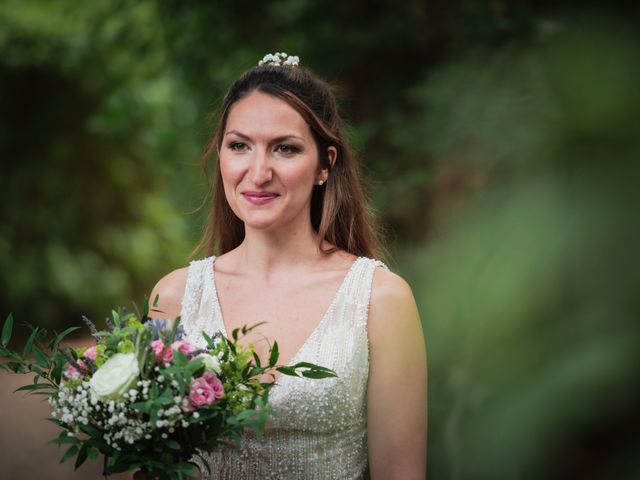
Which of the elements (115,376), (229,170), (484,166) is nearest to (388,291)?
(229,170)

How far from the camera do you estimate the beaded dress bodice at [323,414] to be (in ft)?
8.41

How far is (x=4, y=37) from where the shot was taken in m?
8.13

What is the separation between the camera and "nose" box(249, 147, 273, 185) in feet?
8.53

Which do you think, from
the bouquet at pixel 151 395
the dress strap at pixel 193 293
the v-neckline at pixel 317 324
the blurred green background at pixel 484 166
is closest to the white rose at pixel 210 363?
the bouquet at pixel 151 395

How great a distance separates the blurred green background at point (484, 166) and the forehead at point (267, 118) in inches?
35.1

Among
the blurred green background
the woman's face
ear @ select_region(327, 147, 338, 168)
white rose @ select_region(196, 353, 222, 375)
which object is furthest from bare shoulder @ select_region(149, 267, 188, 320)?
the blurred green background

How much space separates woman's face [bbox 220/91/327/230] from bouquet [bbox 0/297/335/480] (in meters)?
0.63

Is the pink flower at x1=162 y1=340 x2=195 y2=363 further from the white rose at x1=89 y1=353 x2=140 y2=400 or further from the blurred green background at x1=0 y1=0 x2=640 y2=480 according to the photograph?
the blurred green background at x1=0 y1=0 x2=640 y2=480

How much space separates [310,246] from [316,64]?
219 cm

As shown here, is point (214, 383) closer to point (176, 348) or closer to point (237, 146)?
point (176, 348)

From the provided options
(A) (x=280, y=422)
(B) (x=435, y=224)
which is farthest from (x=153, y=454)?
(B) (x=435, y=224)

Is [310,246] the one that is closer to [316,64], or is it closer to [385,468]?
[385,468]

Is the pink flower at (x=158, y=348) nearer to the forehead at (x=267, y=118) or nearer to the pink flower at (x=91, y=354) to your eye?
the pink flower at (x=91, y=354)

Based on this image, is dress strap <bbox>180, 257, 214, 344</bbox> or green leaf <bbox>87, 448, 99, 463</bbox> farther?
dress strap <bbox>180, 257, 214, 344</bbox>
